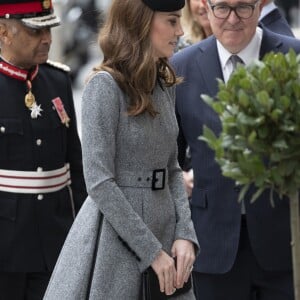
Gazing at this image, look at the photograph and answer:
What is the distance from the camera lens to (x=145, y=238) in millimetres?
3986

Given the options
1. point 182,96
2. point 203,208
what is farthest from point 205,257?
point 182,96

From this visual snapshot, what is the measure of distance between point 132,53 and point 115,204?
22.3 inches

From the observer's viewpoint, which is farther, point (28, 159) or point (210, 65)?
point (28, 159)

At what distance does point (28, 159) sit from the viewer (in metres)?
4.98

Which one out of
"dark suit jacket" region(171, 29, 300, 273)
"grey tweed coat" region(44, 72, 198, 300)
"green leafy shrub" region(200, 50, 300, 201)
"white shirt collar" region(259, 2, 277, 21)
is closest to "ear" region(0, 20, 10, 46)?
"dark suit jacket" region(171, 29, 300, 273)

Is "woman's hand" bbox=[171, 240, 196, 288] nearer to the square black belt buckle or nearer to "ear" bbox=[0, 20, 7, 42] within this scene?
the square black belt buckle

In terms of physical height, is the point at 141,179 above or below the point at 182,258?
above

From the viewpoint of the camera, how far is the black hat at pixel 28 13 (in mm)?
4988

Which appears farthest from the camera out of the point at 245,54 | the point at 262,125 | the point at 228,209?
the point at 245,54

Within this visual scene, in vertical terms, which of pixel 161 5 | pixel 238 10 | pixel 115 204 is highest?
pixel 161 5

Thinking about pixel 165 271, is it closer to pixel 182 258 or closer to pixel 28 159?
pixel 182 258

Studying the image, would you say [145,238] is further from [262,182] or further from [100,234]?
[262,182]

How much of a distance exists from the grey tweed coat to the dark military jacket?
90 centimetres

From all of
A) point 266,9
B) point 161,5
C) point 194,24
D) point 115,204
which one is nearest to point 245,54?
point 161,5
